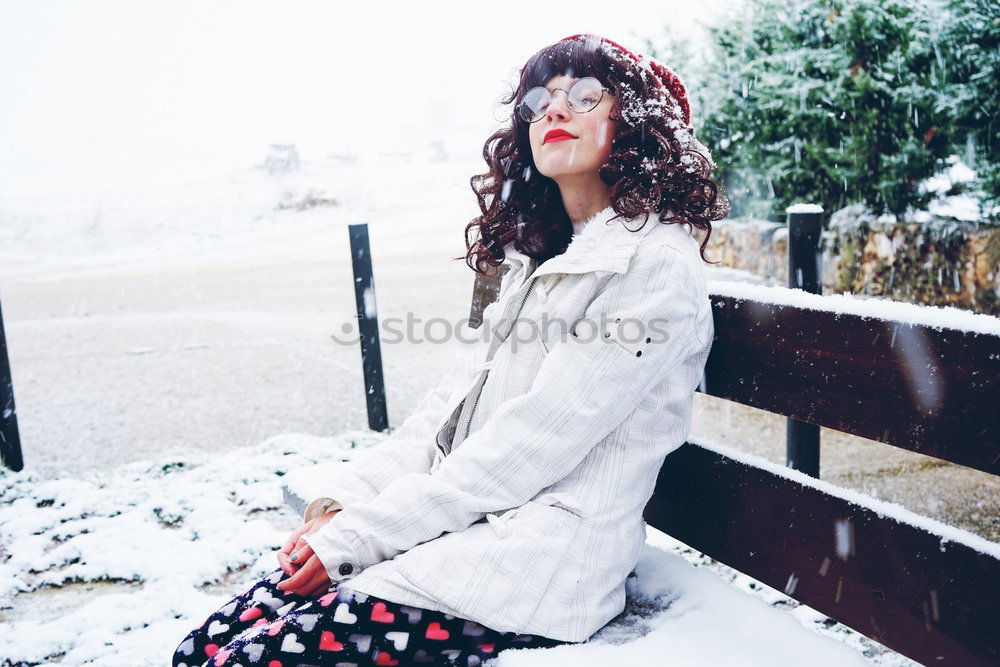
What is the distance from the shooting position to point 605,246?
5.72ft

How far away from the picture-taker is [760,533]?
1.78m

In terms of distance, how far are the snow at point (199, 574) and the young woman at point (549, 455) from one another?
0.14 meters

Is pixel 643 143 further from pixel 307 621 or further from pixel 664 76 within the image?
pixel 307 621

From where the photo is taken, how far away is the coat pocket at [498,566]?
4.99 ft

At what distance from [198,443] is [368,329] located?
1210mm

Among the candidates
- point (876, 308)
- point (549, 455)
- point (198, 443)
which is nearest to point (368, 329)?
point (198, 443)

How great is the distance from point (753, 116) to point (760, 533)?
6.73 metres

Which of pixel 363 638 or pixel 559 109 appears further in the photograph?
pixel 559 109

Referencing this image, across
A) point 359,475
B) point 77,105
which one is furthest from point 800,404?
point 77,105

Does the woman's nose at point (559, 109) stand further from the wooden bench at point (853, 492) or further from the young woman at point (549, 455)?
the wooden bench at point (853, 492)

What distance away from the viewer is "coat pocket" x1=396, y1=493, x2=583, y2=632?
152 cm

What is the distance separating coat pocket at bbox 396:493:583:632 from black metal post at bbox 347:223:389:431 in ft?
10.4

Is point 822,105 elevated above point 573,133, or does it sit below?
above

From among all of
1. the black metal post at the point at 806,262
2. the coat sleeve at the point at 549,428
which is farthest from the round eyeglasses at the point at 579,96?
the black metal post at the point at 806,262
